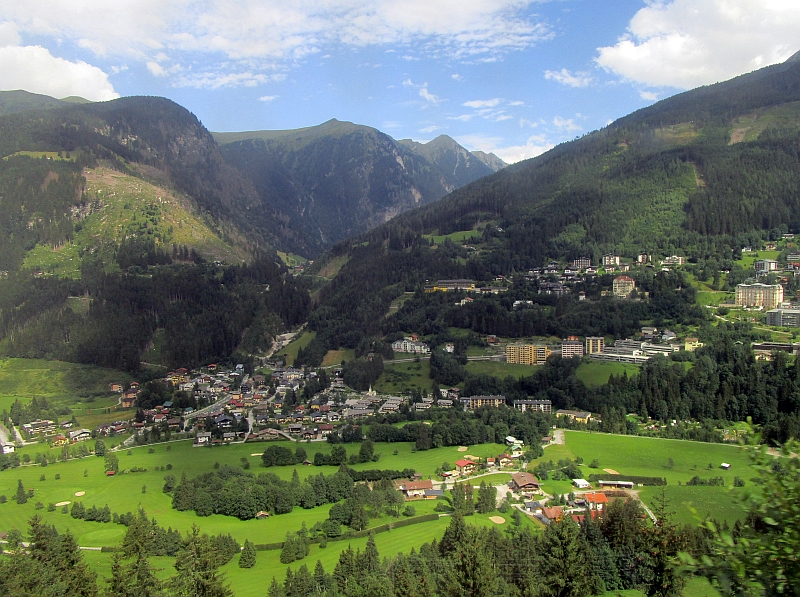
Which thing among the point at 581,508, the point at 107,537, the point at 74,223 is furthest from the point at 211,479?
the point at 74,223

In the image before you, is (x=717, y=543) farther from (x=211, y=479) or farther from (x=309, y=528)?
(x=211, y=479)

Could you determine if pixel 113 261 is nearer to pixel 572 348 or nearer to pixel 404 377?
pixel 404 377

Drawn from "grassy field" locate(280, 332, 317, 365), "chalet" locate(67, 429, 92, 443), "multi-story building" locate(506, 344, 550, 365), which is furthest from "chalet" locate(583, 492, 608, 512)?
"grassy field" locate(280, 332, 317, 365)

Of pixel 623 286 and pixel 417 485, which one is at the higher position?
pixel 623 286

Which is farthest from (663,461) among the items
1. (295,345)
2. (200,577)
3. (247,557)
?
(295,345)

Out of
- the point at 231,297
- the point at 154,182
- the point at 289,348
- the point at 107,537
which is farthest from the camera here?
the point at 154,182

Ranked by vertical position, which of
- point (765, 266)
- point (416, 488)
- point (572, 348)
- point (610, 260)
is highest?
point (610, 260)

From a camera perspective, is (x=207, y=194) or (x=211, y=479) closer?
(x=211, y=479)
